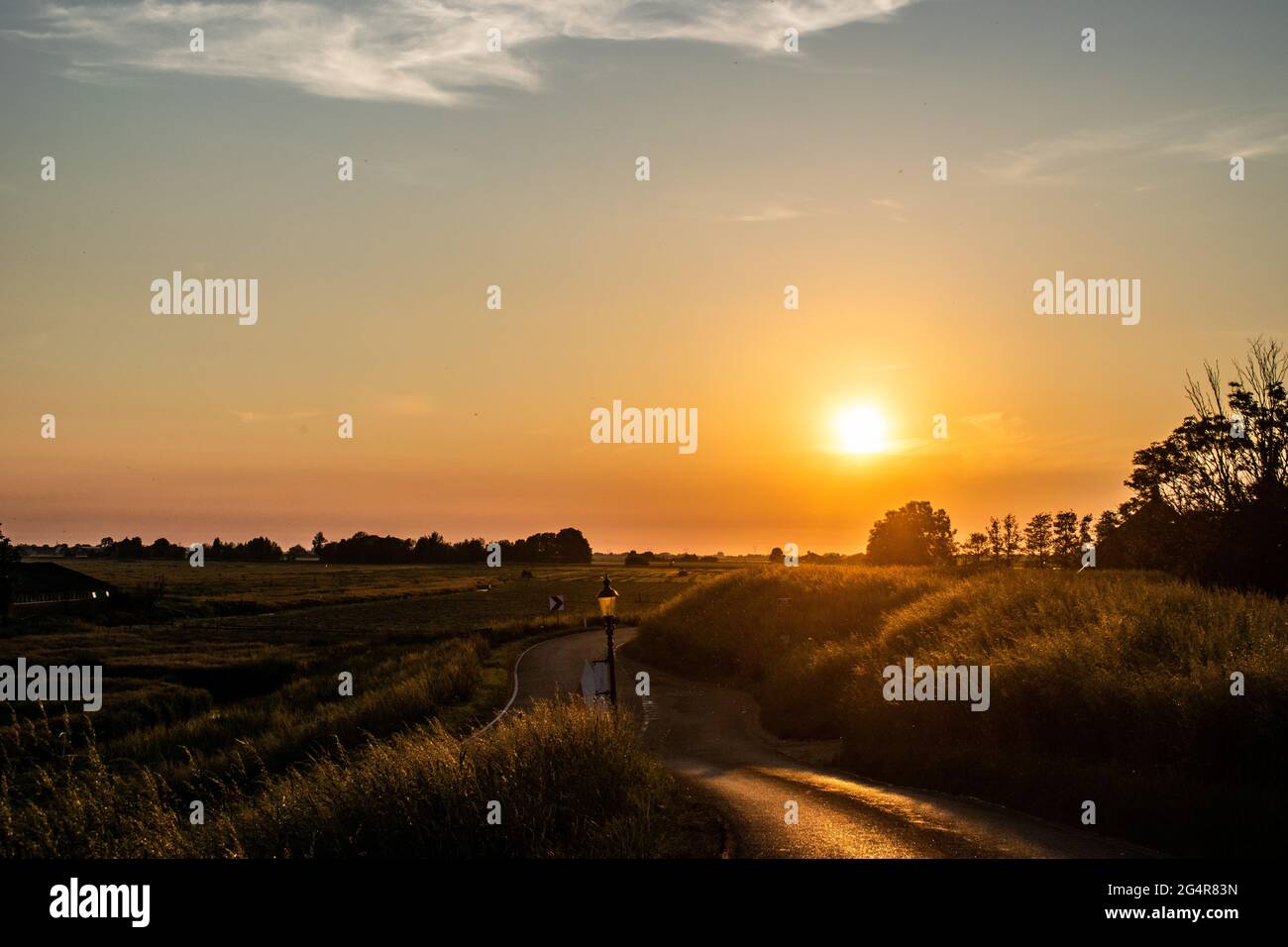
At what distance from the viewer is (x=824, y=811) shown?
16062 mm

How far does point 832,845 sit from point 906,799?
15.8 feet

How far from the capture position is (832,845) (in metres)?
13.3

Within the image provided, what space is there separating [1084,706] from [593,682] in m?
11.7

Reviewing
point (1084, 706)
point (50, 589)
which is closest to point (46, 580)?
point (50, 589)

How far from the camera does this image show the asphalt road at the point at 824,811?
13.2 metres

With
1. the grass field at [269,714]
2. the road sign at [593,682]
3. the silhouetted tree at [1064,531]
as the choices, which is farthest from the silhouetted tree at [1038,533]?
the road sign at [593,682]

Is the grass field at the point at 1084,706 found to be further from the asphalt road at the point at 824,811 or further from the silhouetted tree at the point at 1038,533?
the silhouetted tree at the point at 1038,533

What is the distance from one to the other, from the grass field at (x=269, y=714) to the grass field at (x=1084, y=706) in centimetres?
696

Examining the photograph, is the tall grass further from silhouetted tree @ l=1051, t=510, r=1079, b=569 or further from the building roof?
silhouetted tree @ l=1051, t=510, r=1079, b=569

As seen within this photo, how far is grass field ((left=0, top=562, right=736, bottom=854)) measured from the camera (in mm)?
13320

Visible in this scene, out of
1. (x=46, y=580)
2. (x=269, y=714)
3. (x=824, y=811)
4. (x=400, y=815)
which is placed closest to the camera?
(x=400, y=815)

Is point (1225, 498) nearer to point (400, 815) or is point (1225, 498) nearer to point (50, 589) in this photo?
point (400, 815)
